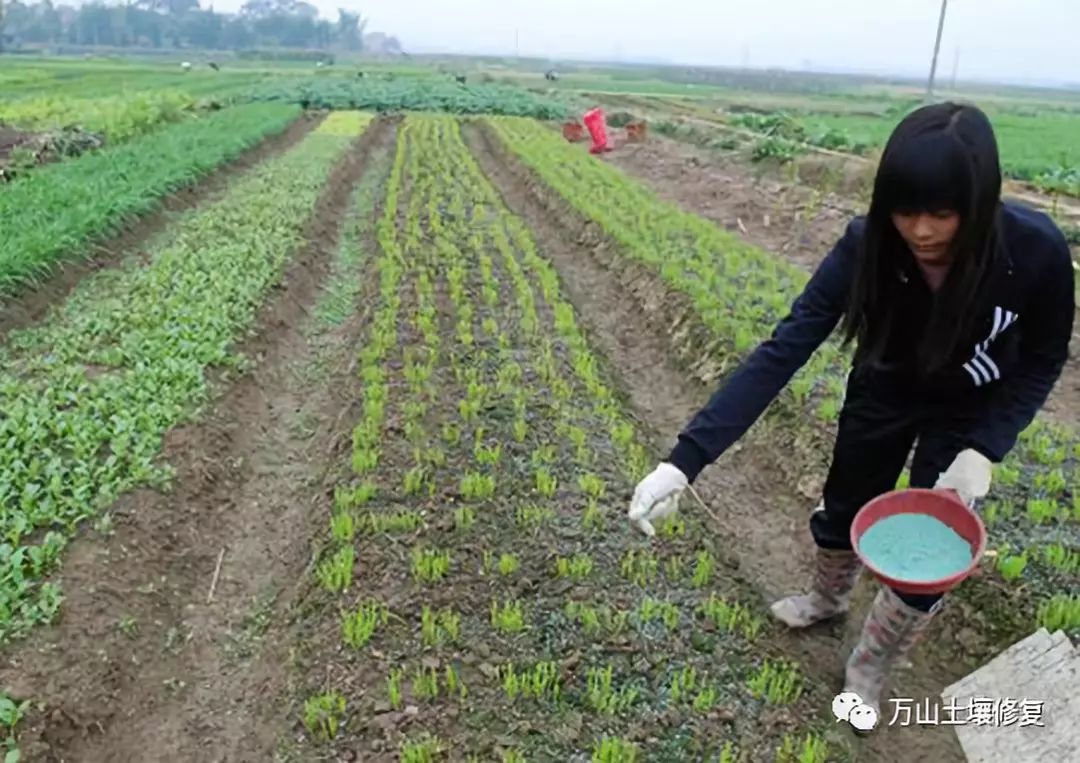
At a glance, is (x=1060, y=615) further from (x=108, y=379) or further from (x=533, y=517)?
(x=108, y=379)

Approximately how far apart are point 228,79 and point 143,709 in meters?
45.3

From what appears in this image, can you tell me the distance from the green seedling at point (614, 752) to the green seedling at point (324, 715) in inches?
32.7

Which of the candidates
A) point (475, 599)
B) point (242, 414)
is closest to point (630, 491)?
point (475, 599)

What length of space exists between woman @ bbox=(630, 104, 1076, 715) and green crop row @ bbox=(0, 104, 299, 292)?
6.00 m

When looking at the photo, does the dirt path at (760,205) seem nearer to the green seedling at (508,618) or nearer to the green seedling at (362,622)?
the green seedling at (508,618)

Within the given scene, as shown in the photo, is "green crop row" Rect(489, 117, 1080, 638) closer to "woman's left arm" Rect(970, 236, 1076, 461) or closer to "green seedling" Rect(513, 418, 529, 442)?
"woman's left arm" Rect(970, 236, 1076, 461)

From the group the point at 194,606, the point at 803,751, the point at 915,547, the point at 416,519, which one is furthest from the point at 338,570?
the point at 915,547

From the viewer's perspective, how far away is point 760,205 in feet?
42.3

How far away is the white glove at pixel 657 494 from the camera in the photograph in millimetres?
2377

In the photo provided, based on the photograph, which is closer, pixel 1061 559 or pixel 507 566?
pixel 1061 559

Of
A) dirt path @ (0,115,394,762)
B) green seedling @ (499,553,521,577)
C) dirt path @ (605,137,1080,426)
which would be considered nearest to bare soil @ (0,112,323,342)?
dirt path @ (0,115,394,762)

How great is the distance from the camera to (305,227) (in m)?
10.0

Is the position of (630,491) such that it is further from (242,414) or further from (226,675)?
(242,414)

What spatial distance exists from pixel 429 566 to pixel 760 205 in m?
10.3
